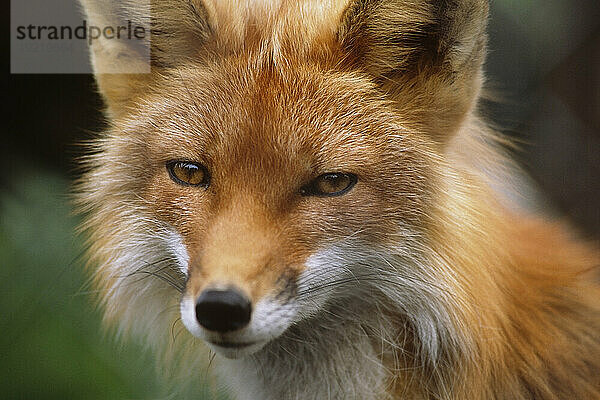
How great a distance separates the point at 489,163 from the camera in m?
2.08

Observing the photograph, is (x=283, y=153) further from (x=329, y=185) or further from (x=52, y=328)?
(x=52, y=328)

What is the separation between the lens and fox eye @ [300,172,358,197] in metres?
1.68

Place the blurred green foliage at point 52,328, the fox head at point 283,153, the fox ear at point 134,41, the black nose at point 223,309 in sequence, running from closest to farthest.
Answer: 1. the black nose at point 223,309
2. the fox head at point 283,153
3. the fox ear at point 134,41
4. the blurred green foliage at point 52,328

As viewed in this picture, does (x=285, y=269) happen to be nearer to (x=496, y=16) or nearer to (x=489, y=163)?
(x=489, y=163)

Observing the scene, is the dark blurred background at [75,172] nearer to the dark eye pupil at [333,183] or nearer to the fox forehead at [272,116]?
the fox forehead at [272,116]

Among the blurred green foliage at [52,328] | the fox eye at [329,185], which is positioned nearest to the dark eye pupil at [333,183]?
the fox eye at [329,185]

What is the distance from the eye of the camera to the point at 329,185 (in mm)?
1691

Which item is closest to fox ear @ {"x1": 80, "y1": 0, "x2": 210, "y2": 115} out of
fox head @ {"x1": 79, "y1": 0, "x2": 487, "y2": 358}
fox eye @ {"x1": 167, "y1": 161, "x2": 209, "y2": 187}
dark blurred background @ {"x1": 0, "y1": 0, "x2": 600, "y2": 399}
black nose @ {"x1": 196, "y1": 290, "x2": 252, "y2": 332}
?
fox head @ {"x1": 79, "y1": 0, "x2": 487, "y2": 358}

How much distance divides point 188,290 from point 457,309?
687 mm

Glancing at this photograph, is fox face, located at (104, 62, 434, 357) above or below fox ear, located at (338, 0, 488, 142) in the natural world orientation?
below

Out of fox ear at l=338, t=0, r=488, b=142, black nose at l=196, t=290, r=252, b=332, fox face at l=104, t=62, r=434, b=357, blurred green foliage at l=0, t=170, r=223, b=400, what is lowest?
blurred green foliage at l=0, t=170, r=223, b=400

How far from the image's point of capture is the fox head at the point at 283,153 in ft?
5.29

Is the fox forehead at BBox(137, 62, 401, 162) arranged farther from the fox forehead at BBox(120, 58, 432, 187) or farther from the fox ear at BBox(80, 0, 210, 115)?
the fox ear at BBox(80, 0, 210, 115)

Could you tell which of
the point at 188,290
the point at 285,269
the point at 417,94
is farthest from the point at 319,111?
the point at 188,290
